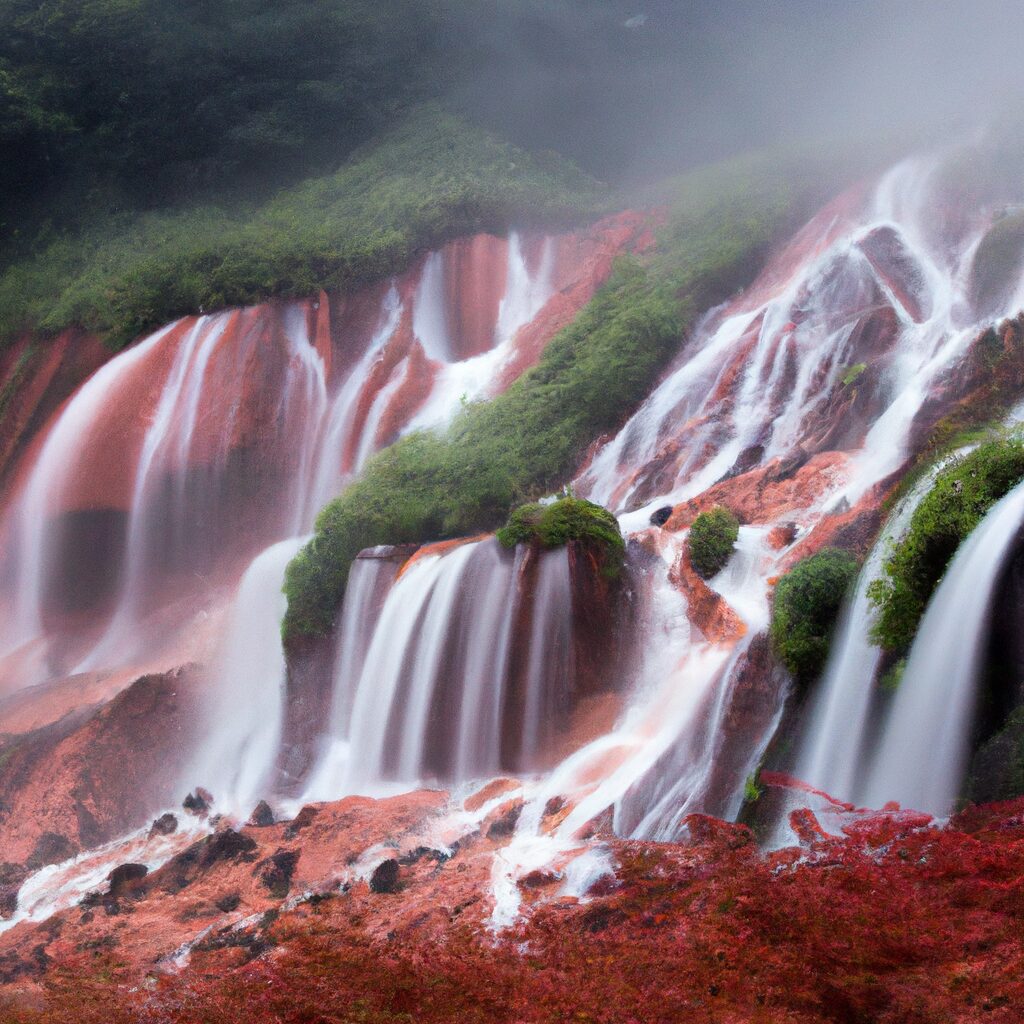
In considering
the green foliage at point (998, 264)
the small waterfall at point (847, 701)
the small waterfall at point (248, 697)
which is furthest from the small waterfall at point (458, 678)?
the green foliage at point (998, 264)

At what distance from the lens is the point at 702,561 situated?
1035 centimetres

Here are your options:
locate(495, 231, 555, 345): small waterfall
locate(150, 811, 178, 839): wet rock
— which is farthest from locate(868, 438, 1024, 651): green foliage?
locate(495, 231, 555, 345): small waterfall

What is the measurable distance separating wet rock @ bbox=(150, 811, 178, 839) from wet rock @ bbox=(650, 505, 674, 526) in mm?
7103

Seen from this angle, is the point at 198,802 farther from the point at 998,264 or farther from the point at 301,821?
the point at 998,264

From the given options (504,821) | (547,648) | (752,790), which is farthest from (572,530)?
(752,790)

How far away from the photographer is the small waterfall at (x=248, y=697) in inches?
487

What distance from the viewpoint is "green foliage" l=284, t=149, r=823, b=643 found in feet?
42.9

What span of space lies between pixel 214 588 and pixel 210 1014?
10.8 meters

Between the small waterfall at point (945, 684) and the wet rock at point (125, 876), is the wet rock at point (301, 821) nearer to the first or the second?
the wet rock at point (125, 876)

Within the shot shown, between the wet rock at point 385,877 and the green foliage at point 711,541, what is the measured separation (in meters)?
4.44

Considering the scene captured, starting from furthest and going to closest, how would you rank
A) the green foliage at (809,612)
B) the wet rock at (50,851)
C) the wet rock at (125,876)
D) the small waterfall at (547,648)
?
the wet rock at (50,851) < the small waterfall at (547,648) < the wet rock at (125,876) < the green foliage at (809,612)

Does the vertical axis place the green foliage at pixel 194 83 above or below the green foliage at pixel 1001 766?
above

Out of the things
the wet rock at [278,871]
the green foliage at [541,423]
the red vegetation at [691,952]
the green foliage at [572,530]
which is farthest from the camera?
the green foliage at [541,423]

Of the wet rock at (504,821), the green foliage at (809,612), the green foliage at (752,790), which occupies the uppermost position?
the green foliage at (809,612)
